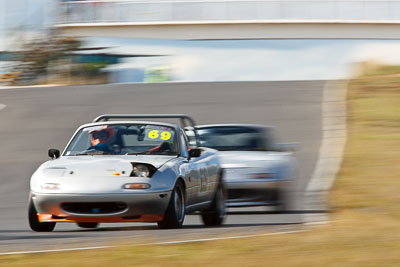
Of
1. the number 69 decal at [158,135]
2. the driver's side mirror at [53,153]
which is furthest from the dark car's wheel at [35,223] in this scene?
the number 69 decal at [158,135]

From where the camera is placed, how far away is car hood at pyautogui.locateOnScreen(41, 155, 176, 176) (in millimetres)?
9891

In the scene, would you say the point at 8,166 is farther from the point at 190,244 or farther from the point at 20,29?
the point at 20,29

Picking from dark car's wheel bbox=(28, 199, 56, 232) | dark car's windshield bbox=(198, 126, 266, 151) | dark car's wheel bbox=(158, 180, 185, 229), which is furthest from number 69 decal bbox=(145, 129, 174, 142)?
dark car's windshield bbox=(198, 126, 266, 151)

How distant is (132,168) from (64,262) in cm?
305

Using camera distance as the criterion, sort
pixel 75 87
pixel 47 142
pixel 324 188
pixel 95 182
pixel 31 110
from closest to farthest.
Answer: pixel 95 182
pixel 324 188
pixel 47 142
pixel 31 110
pixel 75 87

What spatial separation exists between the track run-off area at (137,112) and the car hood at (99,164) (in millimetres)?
642

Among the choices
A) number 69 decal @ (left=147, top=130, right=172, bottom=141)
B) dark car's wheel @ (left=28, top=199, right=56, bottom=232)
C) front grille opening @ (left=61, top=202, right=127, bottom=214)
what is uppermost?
number 69 decal @ (left=147, top=130, right=172, bottom=141)

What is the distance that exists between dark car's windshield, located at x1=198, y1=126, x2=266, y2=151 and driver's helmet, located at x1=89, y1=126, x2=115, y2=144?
4146 millimetres

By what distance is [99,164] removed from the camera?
10.0 meters

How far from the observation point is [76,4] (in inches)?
1916

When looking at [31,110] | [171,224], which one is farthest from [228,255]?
[31,110]

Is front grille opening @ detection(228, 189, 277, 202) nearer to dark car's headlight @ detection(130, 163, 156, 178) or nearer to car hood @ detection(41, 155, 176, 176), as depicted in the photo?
car hood @ detection(41, 155, 176, 176)

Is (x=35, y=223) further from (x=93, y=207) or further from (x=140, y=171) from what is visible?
(x=140, y=171)

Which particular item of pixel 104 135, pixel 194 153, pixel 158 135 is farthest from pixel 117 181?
pixel 194 153
